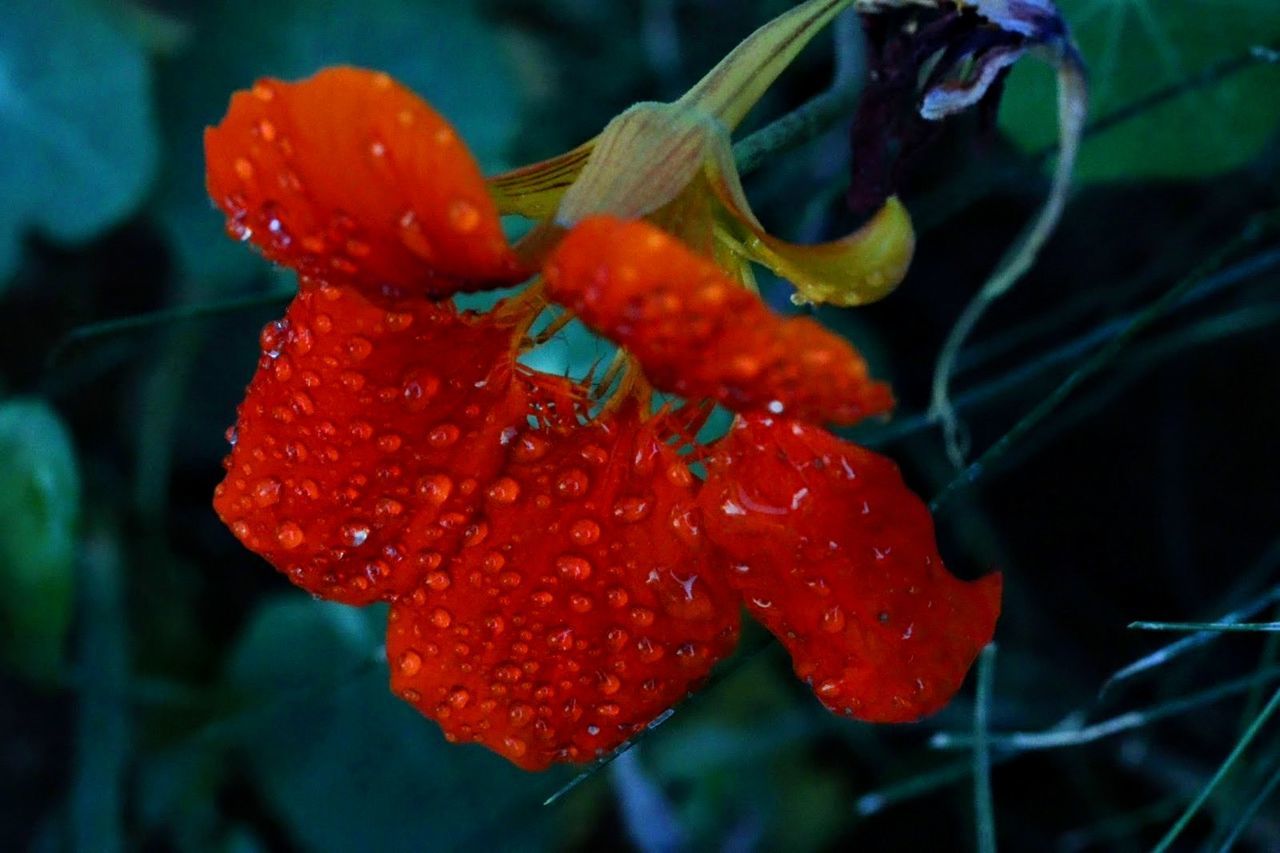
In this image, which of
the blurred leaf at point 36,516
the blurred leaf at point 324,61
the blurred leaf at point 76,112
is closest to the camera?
the blurred leaf at point 36,516

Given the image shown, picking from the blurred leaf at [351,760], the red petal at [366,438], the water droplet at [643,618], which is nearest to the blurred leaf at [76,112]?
the blurred leaf at [351,760]

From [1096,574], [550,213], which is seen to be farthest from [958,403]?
[1096,574]

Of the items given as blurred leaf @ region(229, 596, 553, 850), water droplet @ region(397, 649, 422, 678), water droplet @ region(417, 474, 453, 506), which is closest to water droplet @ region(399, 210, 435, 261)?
water droplet @ region(417, 474, 453, 506)

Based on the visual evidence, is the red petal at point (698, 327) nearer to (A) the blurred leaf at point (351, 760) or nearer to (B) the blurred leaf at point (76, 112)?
(A) the blurred leaf at point (351, 760)

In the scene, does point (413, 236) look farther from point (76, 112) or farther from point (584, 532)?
point (76, 112)

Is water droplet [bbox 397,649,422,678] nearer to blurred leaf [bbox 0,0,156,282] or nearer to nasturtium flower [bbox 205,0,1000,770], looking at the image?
nasturtium flower [bbox 205,0,1000,770]
